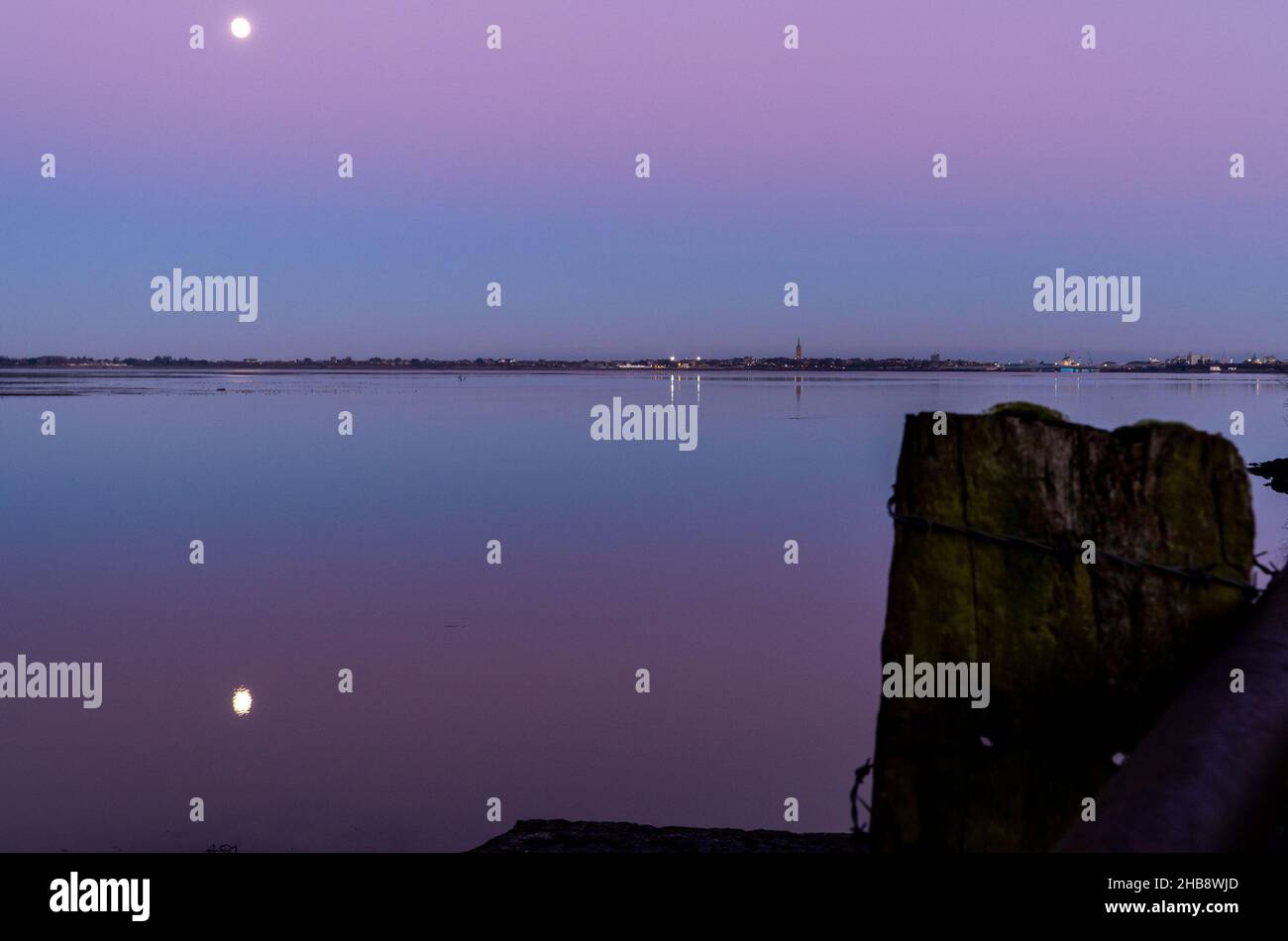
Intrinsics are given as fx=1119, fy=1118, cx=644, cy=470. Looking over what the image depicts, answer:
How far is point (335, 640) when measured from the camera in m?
18.1

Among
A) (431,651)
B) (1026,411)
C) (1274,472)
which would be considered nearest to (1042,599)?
(1026,411)

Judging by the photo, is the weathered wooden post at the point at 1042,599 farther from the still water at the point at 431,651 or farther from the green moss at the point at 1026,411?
the still water at the point at 431,651

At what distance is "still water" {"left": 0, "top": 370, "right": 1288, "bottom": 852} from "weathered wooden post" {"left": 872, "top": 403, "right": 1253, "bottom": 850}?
25.1 ft

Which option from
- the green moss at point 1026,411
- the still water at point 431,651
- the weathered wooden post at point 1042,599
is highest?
the green moss at point 1026,411

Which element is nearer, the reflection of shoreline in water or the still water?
the still water

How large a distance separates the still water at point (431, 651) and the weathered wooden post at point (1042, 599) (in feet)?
25.1

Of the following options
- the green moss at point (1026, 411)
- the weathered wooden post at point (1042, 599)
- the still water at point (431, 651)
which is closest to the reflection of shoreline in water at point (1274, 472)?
the still water at point (431, 651)

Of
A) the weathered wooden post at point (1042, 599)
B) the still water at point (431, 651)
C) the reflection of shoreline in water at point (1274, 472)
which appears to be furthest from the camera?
the reflection of shoreline in water at point (1274, 472)

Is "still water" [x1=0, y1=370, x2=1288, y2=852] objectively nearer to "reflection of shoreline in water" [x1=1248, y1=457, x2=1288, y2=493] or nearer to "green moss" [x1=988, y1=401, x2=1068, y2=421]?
"reflection of shoreline in water" [x1=1248, y1=457, x2=1288, y2=493]

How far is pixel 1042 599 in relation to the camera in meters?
3.91

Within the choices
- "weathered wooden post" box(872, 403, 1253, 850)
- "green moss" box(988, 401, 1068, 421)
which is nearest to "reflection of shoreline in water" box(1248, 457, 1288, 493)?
"weathered wooden post" box(872, 403, 1253, 850)

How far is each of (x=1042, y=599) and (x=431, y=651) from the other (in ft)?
47.4

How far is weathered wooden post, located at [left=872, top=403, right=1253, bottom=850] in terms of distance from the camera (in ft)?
12.8

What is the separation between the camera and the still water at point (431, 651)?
39.0ft
